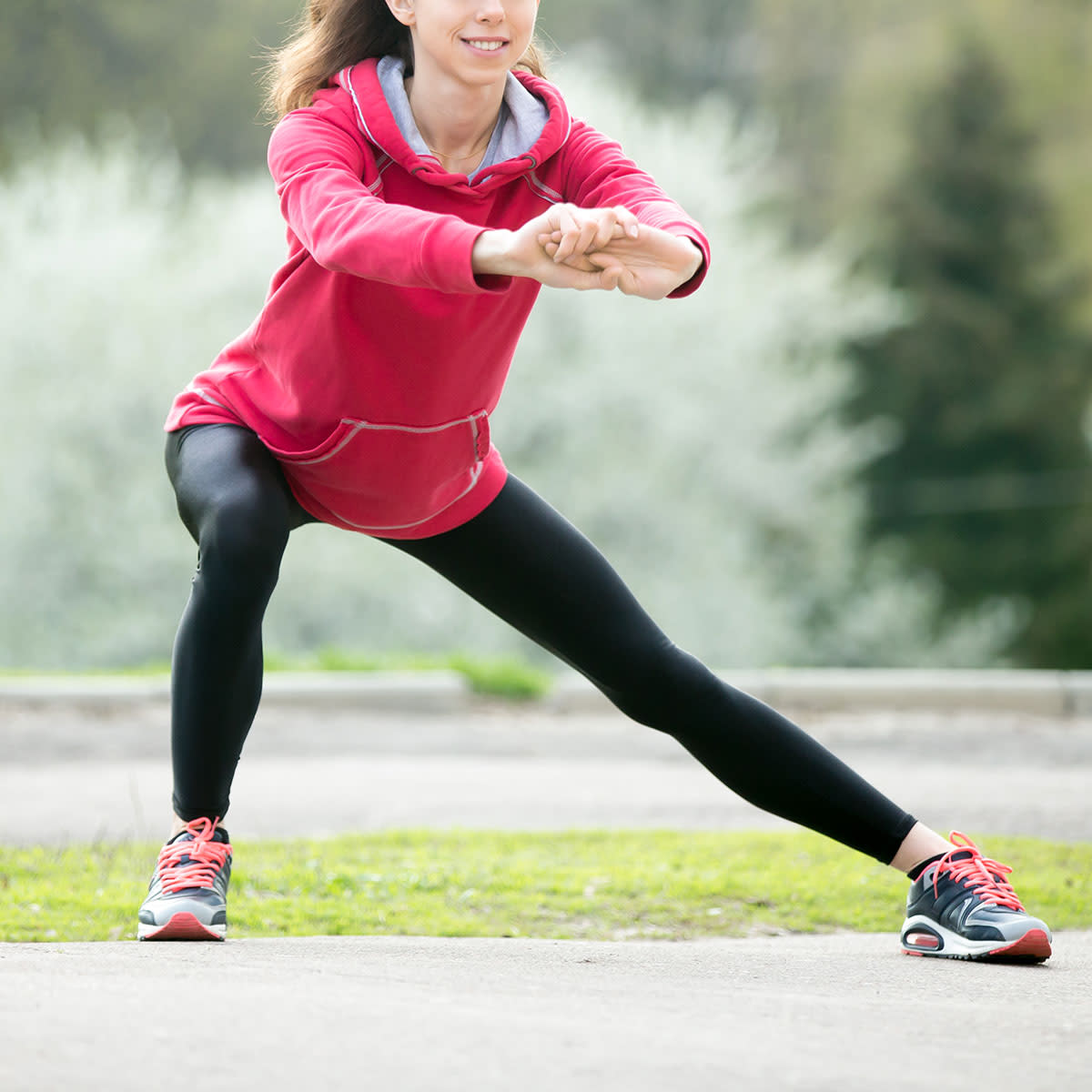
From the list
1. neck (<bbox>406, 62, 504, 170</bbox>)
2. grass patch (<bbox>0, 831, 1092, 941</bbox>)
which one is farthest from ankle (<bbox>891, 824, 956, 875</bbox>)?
neck (<bbox>406, 62, 504, 170</bbox>)

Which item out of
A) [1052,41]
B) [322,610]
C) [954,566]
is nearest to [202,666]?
[322,610]

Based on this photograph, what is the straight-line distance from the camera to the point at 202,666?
9.29ft

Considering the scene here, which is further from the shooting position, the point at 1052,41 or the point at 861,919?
the point at 1052,41

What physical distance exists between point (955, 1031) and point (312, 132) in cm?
180

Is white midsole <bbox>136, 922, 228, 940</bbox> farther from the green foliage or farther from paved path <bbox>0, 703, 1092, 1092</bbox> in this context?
the green foliage

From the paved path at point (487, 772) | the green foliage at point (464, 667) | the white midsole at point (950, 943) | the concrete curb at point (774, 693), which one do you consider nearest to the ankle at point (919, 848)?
the white midsole at point (950, 943)

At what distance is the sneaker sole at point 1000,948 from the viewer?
2891mm

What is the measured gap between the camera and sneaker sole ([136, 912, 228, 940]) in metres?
2.79

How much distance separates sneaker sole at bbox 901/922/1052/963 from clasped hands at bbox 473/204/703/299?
1.41 m

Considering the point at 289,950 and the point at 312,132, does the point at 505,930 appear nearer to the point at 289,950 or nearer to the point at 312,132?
the point at 289,950

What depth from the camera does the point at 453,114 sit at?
280 cm

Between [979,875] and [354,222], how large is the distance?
1.73m

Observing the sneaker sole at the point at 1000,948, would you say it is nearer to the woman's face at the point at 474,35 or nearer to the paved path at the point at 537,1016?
the paved path at the point at 537,1016

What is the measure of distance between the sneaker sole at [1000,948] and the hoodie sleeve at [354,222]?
61.0 inches
